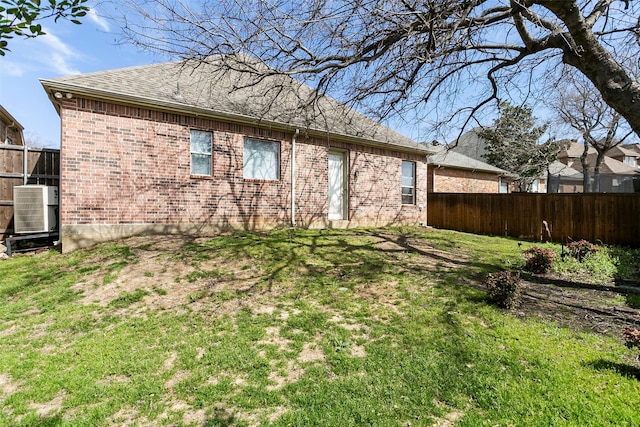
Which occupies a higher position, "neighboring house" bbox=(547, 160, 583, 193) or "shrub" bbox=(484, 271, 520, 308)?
"neighboring house" bbox=(547, 160, 583, 193)

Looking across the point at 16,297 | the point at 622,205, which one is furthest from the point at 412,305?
the point at 622,205

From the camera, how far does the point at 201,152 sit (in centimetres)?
880

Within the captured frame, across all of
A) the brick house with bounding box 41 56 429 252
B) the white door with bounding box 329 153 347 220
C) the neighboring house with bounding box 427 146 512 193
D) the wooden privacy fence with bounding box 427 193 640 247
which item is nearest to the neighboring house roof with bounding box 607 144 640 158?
the neighboring house with bounding box 427 146 512 193

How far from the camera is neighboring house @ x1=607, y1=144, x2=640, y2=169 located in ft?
149

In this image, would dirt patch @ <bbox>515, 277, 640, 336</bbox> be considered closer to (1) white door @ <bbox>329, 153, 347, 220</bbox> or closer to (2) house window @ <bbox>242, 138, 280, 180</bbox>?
(1) white door @ <bbox>329, 153, 347, 220</bbox>

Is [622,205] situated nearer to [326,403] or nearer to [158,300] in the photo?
[326,403]

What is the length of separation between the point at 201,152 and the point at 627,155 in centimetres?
5906

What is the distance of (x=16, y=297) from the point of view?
512 cm

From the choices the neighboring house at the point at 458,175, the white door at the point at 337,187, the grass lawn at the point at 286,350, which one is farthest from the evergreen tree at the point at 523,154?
the grass lawn at the point at 286,350

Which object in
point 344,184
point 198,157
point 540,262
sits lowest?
point 540,262

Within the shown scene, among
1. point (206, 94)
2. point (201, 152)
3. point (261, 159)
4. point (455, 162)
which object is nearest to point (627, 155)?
point (455, 162)

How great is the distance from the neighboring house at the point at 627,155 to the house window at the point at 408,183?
49441 millimetres

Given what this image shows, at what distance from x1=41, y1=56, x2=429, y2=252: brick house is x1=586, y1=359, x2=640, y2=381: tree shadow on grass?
6.00m

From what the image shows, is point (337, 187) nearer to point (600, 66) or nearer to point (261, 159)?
point (261, 159)
